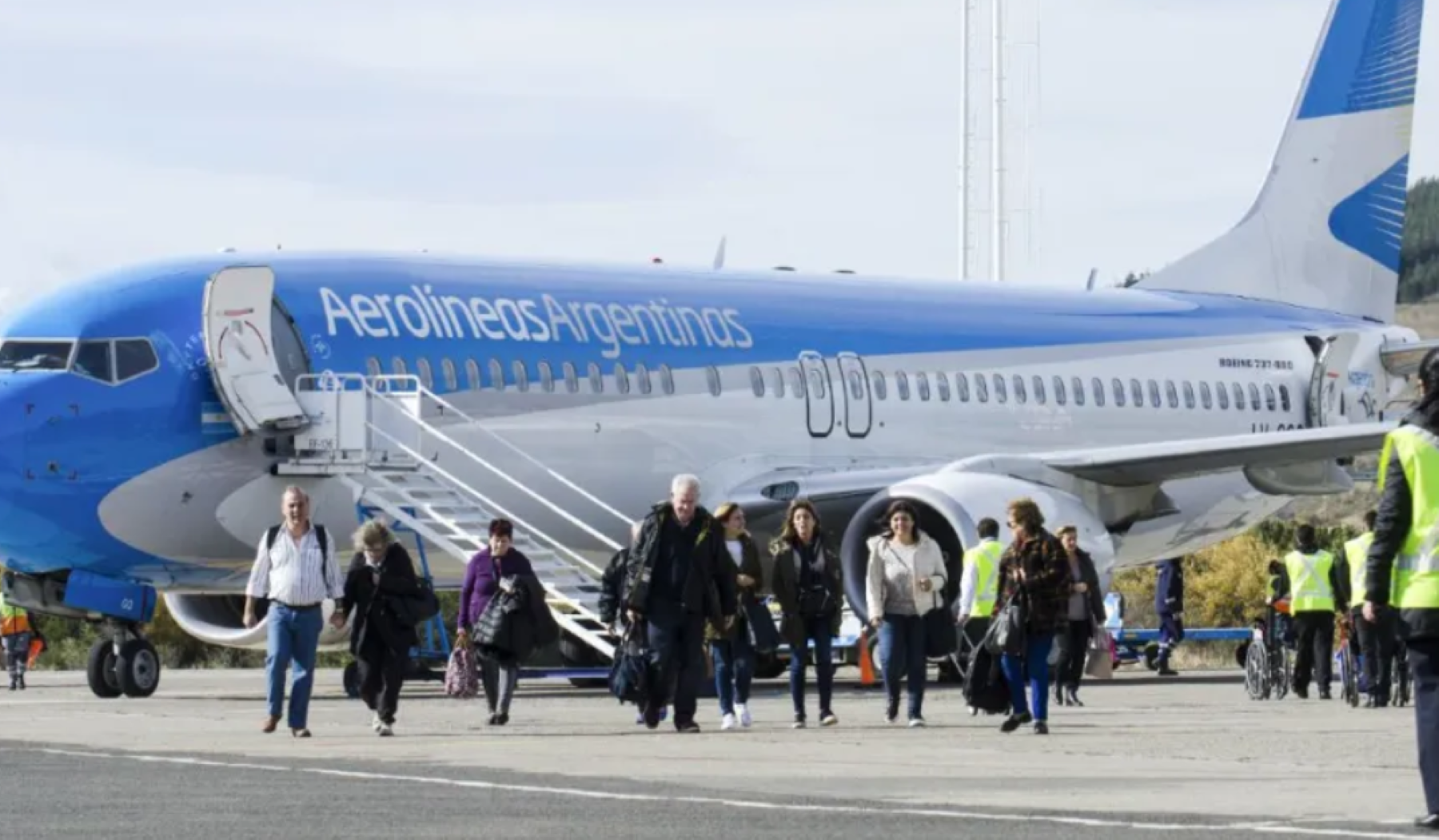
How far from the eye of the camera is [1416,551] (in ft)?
39.3

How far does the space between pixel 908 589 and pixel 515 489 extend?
5.92m

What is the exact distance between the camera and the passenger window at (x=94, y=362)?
23547 mm

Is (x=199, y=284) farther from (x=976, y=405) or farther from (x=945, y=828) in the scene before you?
(x=945, y=828)

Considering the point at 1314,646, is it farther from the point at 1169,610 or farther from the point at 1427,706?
the point at 1427,706

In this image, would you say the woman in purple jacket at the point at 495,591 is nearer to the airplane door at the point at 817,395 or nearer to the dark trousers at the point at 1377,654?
the dark trousers at the point at 1377,654

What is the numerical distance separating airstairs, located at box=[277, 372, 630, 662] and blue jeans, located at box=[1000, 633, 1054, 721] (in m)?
5.05

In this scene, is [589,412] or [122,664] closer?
[122,664]

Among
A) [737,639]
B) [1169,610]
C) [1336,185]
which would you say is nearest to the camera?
[737,639]

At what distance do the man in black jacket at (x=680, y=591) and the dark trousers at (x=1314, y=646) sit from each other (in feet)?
25.1

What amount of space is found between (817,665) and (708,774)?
5.49 meters

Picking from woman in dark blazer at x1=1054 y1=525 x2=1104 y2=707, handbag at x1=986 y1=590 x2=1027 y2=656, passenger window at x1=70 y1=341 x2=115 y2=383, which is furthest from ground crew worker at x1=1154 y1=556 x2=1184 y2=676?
handbag at x1=986 y1=590 x2=1027 y2=656

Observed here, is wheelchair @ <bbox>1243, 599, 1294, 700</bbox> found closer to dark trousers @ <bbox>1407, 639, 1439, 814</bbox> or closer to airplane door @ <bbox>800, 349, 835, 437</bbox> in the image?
airplane door @ <bbox>800, 349, 835, 437</bbox>

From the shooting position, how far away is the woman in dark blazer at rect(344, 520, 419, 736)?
62.1ft

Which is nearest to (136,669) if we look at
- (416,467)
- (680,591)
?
(416,467)
